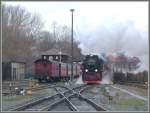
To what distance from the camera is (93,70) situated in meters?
39.5

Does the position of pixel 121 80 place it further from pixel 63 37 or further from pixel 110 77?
pixel 63 37

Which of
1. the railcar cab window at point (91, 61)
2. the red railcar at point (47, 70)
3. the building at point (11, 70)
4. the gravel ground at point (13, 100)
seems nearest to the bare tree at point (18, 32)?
the building at point (11, 70)

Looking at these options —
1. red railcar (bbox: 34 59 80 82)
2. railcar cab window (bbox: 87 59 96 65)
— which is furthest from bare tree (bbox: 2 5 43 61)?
railcar cab window (bbox: 87 59 96 65)

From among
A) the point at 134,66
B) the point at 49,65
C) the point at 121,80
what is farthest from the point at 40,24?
the point at 134,66

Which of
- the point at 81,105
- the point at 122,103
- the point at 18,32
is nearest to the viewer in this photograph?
the point at 81,105

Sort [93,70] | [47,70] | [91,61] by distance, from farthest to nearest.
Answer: [47,70] → [91,61] → [93,70]

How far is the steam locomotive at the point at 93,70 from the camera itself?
1549 inches

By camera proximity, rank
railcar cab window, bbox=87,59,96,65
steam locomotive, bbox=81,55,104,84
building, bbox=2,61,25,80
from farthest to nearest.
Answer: building, bbox=2,61,25,80 < railcar cab window, bbox=87,59,96,65 < steam locomotive, bbox=81,55,104,84

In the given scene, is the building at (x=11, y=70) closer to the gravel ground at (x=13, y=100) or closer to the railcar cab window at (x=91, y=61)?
the railcar cab window at (x=91, y=61)

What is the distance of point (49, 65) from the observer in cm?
5238

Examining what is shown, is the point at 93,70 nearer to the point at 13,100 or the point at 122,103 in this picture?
the point at 13,100

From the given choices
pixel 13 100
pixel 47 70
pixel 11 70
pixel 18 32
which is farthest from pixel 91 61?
pixel 18 32

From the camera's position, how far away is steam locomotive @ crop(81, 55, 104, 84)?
1549 inches

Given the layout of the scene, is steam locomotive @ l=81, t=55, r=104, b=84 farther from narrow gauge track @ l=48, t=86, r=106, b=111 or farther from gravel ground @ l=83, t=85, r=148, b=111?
gravel ground @ l=83, t=85, r=148, b=111
